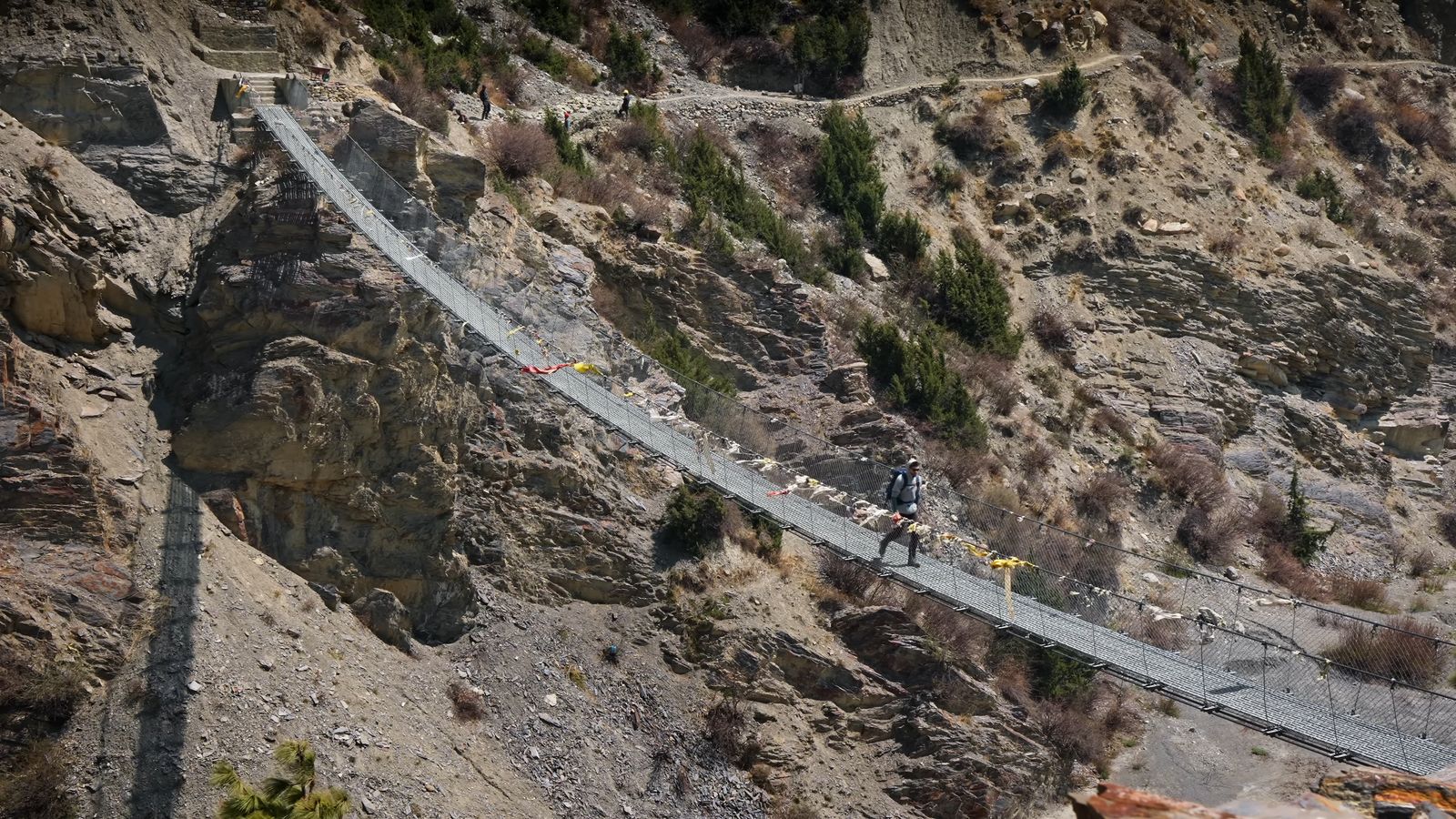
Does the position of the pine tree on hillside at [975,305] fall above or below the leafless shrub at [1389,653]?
below

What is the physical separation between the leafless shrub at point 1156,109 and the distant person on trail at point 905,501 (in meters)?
21.4

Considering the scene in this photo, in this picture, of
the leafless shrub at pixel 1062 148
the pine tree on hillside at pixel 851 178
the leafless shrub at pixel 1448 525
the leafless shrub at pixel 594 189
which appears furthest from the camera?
the leafless shrub at pixel 1062 148

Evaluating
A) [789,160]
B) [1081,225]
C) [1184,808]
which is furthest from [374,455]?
[1081,225]

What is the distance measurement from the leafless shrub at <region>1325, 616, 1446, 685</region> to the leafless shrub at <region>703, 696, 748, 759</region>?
Answer: 637 cm

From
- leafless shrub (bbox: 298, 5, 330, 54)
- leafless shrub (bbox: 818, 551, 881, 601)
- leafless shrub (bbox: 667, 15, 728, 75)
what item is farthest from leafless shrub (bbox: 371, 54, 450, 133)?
leafless shrub (bbox: 667, 15, 728, 75)

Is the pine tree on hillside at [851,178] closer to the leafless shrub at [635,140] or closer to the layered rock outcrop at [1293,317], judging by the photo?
the layered rock outcrop at [1293,317]

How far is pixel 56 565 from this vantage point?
1241 cm

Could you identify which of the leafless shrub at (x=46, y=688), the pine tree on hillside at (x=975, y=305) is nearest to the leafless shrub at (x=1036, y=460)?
the pine tree on hillside at (x=975, y=305)

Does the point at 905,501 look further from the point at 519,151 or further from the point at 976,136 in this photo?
the point at 976,136

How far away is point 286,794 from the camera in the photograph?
1141 centimetres

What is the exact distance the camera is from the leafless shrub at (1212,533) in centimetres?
2520

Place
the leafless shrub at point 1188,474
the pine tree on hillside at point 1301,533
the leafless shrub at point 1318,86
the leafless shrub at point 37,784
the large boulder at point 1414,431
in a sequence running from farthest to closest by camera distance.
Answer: the leafless shrub at point 1318,86, the large boulder at point 1414,431, the leafless shrub at point 1188,474, the pine tree on hillside at point 1301,533, the leafless shrub at point 37,784

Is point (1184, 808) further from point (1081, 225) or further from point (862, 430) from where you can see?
point (1081, 225)

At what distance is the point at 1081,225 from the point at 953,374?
7486mm
